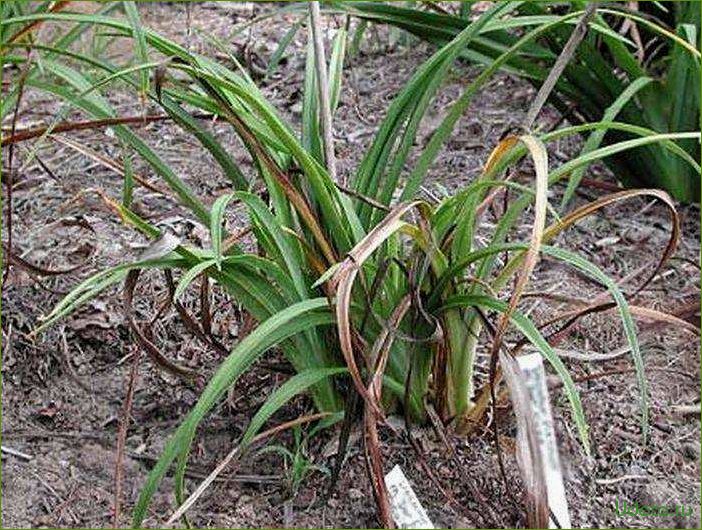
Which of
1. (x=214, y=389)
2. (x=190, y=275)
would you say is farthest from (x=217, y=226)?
(x=214, y=389)

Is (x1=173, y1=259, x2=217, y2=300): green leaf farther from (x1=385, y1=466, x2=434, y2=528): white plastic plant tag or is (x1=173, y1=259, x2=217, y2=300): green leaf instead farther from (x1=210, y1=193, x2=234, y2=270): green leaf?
(x1=385, y1=466, x2=434, y2=528): white plastic plant tag

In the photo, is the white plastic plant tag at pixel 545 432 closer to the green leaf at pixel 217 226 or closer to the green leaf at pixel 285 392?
the green leaf at pixel 285 392

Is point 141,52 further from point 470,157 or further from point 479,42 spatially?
point 470,157

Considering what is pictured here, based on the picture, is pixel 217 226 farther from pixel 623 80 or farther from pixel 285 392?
pixel 623 80

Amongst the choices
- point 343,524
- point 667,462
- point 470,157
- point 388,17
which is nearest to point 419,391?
point 343,524

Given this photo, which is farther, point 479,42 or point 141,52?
point 479,42

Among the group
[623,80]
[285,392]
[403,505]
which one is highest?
[623,80]
